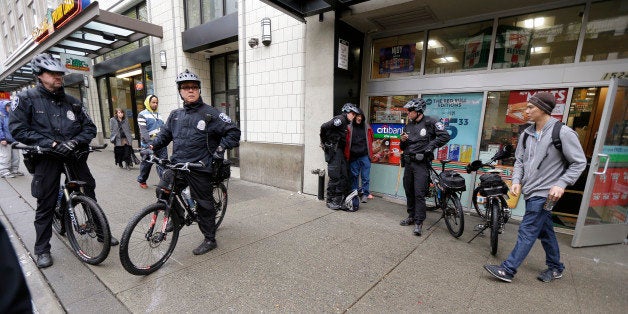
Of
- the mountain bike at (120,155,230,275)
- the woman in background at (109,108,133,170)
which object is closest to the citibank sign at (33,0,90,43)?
the woman in background at (109,108,133,170)

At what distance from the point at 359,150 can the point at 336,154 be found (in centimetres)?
51

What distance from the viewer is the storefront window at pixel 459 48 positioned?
4.62 meters

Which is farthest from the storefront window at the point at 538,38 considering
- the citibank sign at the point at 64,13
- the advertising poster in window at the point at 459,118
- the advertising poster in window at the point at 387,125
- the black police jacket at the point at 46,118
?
the citibank sign at the point at 64,13

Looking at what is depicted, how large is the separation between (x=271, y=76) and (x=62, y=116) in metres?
3.90

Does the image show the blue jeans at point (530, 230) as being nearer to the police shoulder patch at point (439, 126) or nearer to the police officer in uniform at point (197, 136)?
the police shoulder patch at point (439, 126)

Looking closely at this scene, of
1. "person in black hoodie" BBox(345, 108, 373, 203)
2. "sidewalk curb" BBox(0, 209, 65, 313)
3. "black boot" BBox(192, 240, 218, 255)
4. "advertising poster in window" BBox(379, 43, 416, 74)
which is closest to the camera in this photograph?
"sidewalk curb" BBox(0, 209, 65, 313)

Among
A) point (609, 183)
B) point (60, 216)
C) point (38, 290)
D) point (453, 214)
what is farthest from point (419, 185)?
point (60, 216)

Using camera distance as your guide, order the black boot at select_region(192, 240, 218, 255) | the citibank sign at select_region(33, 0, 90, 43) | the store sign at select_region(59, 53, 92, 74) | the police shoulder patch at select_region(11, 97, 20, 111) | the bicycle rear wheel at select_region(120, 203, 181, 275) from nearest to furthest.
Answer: the bicycle rear wheel at select_region(120, 203, 181, 275) → the police shoulder patch at select_region(11, 97, 20, 111) → the black boot at select_region(192, 240, 218, 255) → the citibank sign at select_region(33, 0, 90, 43) → the store sign at select_region(59, 53, 92, 74)

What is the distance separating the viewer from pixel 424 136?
12.8 ft

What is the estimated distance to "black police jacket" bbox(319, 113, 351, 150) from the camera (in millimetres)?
4598

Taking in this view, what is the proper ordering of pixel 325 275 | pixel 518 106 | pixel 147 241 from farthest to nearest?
1. pixel 518 106
2. pixel 325 275
3. pixel 147 241

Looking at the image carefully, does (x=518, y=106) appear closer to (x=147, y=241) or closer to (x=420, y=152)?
(x=420, y=152)

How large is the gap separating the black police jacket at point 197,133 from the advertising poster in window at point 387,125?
3.53 metres

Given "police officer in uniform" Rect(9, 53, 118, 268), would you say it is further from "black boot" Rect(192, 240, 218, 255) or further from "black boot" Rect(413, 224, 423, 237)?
"black boot" Rect(413, 224, 423, 237)
